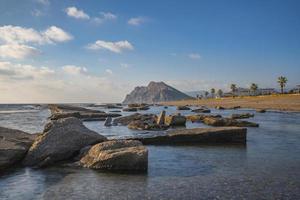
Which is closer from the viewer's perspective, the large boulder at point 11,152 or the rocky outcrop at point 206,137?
the large boulder at point 11,152

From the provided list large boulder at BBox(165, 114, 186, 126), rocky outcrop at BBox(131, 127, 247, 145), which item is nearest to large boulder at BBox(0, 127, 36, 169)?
rocky outcrop at BBox(131, 127, 247, 145)

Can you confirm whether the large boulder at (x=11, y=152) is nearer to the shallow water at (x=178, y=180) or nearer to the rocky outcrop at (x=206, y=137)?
the shallow water at (x=178, y=180)

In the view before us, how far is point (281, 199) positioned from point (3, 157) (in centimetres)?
1315

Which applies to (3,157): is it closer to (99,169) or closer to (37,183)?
(37,183)

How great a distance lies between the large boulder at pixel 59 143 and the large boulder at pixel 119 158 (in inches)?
88.6

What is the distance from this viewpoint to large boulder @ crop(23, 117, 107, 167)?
17.7 m

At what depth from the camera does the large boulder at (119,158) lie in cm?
1554

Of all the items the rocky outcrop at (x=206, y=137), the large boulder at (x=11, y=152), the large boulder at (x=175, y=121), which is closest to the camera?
the large boulder at (x=11, y=152)

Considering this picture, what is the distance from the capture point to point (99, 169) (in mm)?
15922

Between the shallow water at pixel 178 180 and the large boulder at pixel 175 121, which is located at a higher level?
the large boulder at pixel 175 121

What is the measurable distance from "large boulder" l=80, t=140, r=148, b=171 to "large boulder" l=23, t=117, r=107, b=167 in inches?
88.6

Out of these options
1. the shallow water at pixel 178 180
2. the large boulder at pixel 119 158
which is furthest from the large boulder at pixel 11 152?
the large boulder at pixel 119 158

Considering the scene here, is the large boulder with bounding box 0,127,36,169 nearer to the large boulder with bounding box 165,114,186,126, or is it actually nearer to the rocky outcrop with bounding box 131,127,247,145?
the rocky outcrop with bounding box 131,127,247,145

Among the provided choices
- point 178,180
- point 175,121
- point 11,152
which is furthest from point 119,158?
point 175,121
